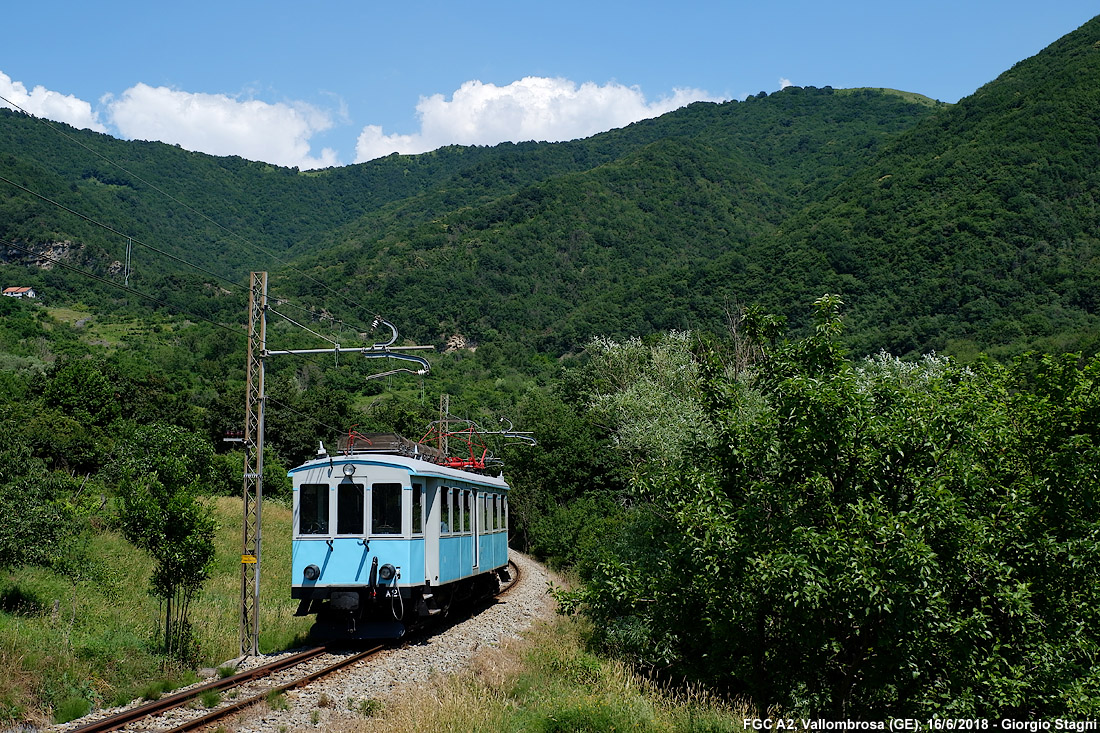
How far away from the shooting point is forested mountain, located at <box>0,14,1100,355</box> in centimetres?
7162

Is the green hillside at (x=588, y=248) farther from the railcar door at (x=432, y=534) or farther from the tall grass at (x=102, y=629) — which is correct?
the railcar door at (x=432, y=534)

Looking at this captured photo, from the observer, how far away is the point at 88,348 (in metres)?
73.5

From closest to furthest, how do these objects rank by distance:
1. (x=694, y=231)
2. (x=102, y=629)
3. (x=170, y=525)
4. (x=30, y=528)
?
(x=170, y=525)
(x=102, y=629)
(x=30, y=528)
(x=694, y=231)

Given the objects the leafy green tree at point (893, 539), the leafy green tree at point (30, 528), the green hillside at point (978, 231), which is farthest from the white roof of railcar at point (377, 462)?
the green hillside at point (978, 231)

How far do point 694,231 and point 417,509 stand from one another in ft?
384

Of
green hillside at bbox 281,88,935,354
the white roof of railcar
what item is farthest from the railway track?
green hillside at bbox 281,88,935,354

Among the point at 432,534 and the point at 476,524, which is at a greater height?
the point at 432,534

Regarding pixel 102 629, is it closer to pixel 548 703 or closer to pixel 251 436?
pixel 251 436

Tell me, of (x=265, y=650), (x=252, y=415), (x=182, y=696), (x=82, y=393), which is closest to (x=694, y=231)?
(x=82, y=393)

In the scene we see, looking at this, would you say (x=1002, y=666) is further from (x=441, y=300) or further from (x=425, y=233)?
(x=425, y=233)

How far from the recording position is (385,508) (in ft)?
47.5

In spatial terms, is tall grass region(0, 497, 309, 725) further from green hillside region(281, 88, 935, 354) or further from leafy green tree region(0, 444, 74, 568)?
green hillside region(281, 88, 935, 354)

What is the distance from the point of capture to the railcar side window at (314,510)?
48.0 ft

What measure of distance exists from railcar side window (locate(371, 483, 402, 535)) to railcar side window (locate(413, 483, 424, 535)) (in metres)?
0.24
